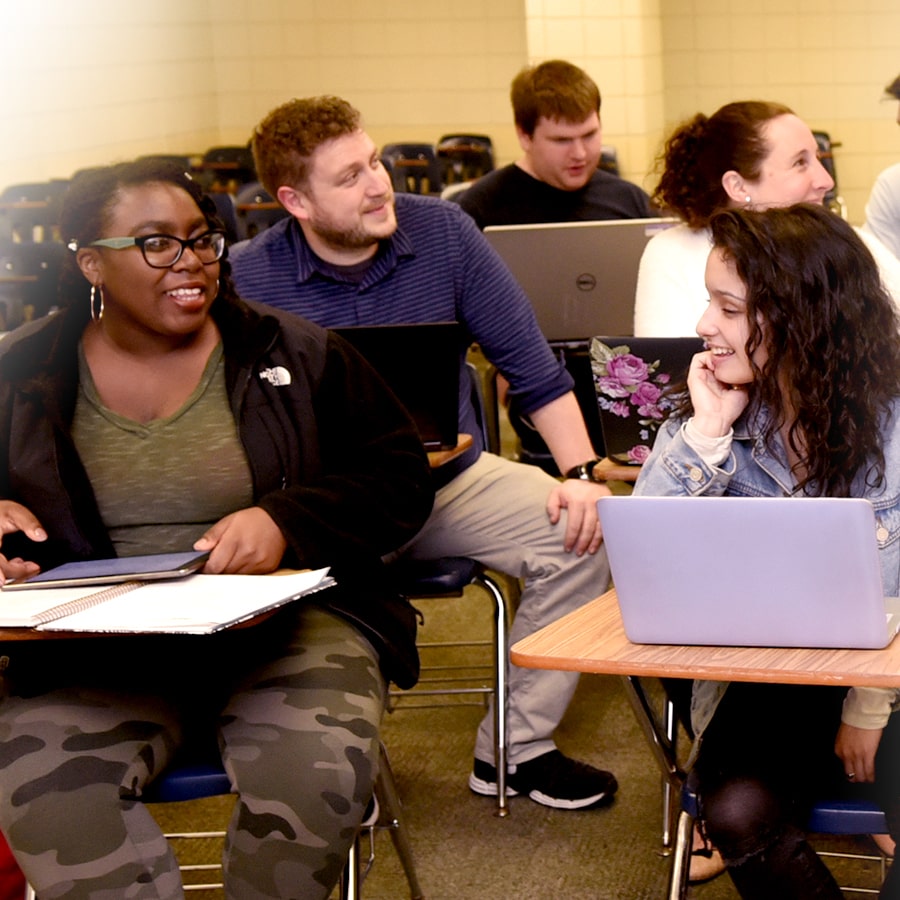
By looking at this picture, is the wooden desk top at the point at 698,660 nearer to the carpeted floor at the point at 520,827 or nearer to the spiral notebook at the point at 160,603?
the spiral notebook at the point at 160,603

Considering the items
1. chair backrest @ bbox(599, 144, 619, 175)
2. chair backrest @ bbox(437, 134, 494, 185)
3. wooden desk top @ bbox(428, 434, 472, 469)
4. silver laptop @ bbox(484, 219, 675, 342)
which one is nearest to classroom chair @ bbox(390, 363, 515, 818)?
wooden desk top @ bbox(428, 434, 472, 469)

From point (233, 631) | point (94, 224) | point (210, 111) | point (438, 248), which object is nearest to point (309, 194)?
point (438, 248)

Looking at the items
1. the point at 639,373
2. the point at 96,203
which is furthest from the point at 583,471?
the point at 96,203

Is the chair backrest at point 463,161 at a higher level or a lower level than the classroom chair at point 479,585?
higher

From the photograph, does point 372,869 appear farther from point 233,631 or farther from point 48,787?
point 48,787

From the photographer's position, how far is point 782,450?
1.89 m

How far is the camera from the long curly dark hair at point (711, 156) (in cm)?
287

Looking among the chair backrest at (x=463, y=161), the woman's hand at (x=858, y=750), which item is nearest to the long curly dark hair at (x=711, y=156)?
the woman's hand at (x=858, y=750)

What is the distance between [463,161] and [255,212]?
3522mm

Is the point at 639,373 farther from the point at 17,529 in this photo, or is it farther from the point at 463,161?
the point at 463,161

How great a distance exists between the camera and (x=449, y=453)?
2.63m

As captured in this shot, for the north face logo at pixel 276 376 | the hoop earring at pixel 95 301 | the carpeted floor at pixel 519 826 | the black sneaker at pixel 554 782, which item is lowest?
the carpeted floor at pixel 519 826

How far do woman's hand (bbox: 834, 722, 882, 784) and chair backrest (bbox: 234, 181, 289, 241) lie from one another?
4013mm

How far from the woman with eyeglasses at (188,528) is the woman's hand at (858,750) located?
615mm
